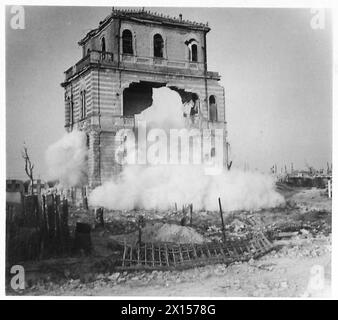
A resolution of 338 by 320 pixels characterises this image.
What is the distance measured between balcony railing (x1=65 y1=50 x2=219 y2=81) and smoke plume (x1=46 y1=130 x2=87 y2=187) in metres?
1.32

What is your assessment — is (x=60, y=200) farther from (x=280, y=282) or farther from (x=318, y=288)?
→ (x=318, y=288)

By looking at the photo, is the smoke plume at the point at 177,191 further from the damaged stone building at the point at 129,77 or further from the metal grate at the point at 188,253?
the metal grate at the point at 188,253

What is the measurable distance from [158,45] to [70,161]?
3.16m

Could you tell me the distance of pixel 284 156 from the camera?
10.1 m

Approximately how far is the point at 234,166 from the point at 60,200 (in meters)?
3.73

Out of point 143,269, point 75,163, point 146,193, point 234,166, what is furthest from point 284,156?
point 75,163

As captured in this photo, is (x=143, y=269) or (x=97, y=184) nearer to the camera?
(x=143, y=269)

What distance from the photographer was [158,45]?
10.3 m

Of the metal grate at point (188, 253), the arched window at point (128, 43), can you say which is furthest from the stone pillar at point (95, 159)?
the arched window at point (128, 43)

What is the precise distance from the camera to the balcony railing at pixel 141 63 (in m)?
9.84

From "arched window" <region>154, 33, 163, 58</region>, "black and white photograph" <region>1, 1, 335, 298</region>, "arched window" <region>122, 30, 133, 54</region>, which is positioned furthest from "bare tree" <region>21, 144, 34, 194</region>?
"arched window" <region>154, 33, 163, 58</region>

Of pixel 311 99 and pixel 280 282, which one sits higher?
pixel 311 99

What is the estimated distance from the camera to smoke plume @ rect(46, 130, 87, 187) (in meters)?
9.70

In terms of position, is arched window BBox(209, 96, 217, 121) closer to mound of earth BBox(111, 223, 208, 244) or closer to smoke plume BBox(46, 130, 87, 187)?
mound of earth BBox(111, 223, 208, 244)
